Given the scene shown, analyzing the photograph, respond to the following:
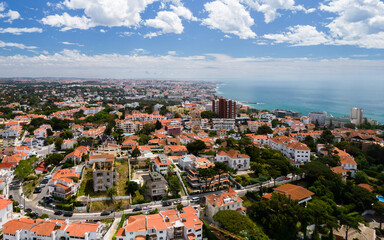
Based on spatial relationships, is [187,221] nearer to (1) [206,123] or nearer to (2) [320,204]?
(2) [320,204]

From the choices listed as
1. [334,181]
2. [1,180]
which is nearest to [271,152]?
[334,181]

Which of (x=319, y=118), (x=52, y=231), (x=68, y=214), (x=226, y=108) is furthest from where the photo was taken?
(x=319, y=118)

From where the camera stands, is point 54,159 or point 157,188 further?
point 54,159

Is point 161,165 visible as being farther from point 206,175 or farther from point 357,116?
point 357,116

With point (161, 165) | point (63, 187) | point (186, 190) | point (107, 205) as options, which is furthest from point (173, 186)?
point (63, 187)

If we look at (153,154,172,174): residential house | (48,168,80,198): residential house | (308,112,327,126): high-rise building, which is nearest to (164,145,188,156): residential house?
(153,154,172,174): residential house

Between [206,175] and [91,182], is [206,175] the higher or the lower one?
the higher one

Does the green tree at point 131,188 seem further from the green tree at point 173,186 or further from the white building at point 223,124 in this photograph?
the white building at point 223,124
